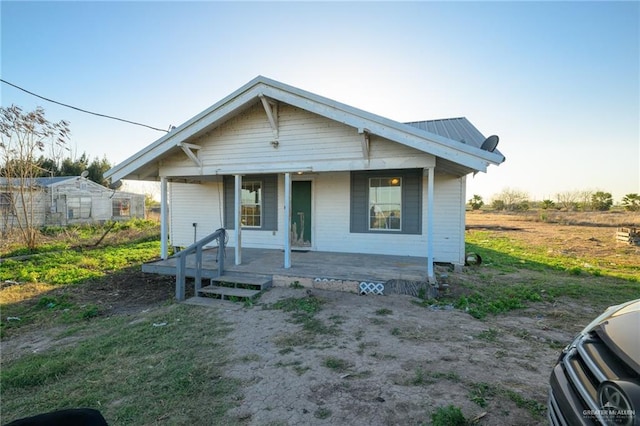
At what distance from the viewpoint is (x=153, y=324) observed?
5.12 metres

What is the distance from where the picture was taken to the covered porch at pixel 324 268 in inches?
240

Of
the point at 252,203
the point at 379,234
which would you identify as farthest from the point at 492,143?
the point at 252,203

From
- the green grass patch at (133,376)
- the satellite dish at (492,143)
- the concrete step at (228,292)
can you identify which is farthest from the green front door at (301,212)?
the satellite dish at (492,143)

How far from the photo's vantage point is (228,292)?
6.23 m

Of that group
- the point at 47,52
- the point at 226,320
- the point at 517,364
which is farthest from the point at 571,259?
the point at 47,52

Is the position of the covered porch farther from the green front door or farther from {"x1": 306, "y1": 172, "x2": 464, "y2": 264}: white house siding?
the green front door

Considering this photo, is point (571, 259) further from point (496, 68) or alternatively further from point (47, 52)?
point (47, 52)

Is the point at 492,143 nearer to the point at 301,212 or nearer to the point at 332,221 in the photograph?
the point at 332,221

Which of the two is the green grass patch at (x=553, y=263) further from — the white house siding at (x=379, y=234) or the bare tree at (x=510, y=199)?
the bare tree at (x=510, y=199)

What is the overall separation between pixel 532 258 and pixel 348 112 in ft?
31.9

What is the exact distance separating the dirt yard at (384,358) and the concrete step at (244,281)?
443 mm

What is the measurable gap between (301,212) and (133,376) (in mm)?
6401

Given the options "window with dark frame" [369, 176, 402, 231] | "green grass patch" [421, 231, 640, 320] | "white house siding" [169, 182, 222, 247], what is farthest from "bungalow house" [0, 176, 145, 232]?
"green grass patch" [421, 231, 640, 320]

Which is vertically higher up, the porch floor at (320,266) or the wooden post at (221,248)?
the wooden post at (221,248)
